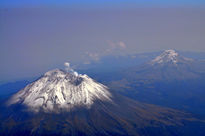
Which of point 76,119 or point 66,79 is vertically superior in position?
point 66,79

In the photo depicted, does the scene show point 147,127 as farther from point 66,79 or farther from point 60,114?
point 66,79

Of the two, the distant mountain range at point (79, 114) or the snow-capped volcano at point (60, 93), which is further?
the snow-capped volcano at point (60, 93)

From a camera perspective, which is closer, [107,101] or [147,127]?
[147,127]

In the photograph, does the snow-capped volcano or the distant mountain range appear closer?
the distant mountain range

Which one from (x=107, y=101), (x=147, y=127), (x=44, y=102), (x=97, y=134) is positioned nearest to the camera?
(x=97, y=134)

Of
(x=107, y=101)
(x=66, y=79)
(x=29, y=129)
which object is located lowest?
(x=29, y=129)

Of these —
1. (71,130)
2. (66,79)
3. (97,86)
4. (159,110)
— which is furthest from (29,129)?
(159,110)
